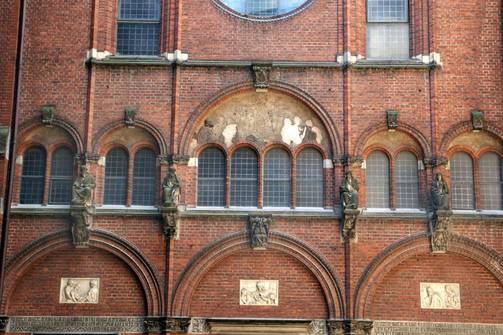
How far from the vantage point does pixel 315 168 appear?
2338cm

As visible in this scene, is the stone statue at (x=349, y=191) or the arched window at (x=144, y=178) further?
the arched window at (x=144, y=178)

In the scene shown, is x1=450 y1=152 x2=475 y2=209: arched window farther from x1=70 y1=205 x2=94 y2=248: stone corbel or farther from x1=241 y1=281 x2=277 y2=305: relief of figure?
x1=70 y1=205 x2=94 y2=248: stone corbel

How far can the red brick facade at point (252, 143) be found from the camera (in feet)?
73.0

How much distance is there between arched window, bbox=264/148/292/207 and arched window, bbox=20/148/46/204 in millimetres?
6090

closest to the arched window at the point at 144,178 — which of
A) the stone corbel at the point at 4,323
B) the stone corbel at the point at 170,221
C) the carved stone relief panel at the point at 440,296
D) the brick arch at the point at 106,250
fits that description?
the stone corbel at the point at 170,221

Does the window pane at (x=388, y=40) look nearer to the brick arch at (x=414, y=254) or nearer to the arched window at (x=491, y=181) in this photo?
the arched window at (x=491, y=181)

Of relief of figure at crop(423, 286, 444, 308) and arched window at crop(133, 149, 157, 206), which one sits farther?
arched window at crop(133, 149, 157, 206)

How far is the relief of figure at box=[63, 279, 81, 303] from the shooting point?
73.3ft

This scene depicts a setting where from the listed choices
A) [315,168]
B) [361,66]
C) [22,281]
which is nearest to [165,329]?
[22,281]

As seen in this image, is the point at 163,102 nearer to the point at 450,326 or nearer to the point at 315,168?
the point at 315,168

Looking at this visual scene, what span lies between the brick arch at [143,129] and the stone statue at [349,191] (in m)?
4.85

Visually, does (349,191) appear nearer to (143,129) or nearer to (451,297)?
(451,297)

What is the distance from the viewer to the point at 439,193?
2236 cm

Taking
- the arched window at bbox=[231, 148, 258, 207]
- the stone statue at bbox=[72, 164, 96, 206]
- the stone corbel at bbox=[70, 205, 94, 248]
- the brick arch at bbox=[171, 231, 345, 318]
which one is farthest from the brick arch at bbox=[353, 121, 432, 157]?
the stone corbel at bbox=[70, 205, 94, 248]
